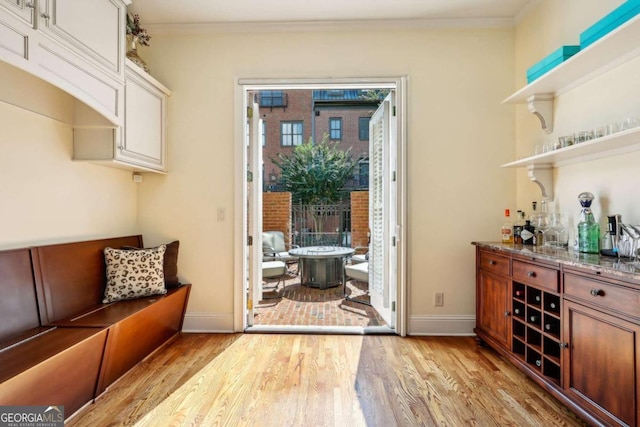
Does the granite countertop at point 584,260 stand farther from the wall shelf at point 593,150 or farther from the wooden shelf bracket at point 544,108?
the wooden shelf bracket at point 544,108

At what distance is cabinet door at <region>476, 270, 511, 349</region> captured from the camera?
2318mm

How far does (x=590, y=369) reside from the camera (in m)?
1.60

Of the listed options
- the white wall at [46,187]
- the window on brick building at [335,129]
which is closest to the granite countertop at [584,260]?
the white wall at [46,187]

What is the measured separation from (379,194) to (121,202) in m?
2.46

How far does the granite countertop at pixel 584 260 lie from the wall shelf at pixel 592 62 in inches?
43.5

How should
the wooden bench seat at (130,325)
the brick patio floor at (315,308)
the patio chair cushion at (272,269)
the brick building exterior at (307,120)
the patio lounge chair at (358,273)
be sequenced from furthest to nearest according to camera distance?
the brick building exterior at (307,120), the patio chair cushion at (272,269), the patio lounge chair at (358,273), the brick patio floor at (315,308), the wooden bench seat at (130,325)

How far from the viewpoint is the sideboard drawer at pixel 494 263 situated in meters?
2.33

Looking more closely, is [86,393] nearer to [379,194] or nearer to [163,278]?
[163,278]

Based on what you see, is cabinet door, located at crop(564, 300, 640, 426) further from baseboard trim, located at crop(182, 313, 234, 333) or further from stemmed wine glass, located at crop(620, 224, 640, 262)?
baseboard trim, located at crop(182, 313, 234, 333)

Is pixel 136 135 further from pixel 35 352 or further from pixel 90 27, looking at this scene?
pixel 35 352

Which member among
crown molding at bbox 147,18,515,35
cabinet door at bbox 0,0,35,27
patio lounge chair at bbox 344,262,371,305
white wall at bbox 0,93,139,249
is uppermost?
crown molding at bbox 147,18,515,35

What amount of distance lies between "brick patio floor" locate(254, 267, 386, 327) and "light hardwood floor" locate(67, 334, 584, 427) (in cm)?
58

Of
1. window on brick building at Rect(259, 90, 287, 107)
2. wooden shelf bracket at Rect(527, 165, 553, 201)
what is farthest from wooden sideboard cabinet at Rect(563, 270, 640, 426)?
window on brick building at Rect(259, 90, 287, 107)

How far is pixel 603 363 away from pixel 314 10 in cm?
305
